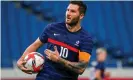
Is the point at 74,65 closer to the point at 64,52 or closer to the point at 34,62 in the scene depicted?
the point at 64,52

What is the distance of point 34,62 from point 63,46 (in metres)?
0.39

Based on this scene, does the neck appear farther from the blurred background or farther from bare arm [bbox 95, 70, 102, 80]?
the blurred background

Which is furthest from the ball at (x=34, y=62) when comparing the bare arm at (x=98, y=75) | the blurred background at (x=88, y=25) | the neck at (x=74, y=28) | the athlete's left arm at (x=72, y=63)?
the blurred background at (x=88, y=25)

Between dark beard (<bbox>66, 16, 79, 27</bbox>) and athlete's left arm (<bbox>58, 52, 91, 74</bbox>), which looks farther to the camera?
dark beard (<bbox>66, 16, 79, 27</bbox>)

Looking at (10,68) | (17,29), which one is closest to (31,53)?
(10,68)

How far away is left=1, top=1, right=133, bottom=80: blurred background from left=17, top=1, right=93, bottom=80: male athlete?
920 centimetres

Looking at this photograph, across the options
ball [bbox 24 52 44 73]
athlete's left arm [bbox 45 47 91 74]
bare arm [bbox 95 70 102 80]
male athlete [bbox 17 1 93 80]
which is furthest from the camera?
bare arm [bbox 95 70 102 80]

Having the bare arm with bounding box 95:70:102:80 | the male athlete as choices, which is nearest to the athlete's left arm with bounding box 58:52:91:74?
the male athlete

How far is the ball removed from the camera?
5062 mm

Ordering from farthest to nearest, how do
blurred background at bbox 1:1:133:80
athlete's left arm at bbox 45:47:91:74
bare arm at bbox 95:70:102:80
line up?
blurred background at bbox 1:1:133:80, bare arm at bbox 95:70:102:80, athlete's left arm at bbox 45:47:91:74

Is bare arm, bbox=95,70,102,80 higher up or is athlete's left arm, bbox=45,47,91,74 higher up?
athlete's left arm, bbox=45,47,91,74

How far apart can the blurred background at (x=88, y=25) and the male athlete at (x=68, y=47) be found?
30.2 ft

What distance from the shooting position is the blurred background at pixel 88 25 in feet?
48.2

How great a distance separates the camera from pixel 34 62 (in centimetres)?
511
